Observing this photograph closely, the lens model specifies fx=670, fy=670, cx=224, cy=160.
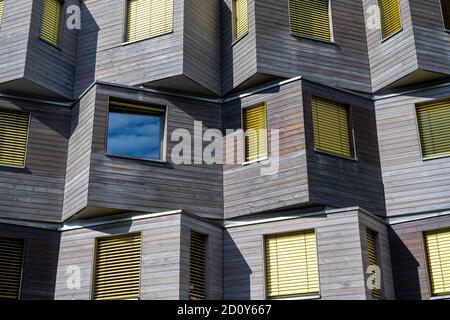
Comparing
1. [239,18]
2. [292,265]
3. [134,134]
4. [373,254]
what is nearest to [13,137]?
[134,134]

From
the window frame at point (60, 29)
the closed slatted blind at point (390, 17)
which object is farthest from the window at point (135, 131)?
the closed slatted blind at point (390, 17)

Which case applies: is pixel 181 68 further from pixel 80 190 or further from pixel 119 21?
pixel 80 190

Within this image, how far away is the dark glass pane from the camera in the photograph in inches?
843

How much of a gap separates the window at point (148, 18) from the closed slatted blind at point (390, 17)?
7.53 metres

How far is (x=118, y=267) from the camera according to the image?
19.7 metres

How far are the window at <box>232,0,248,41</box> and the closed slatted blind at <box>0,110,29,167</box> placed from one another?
7.87 m

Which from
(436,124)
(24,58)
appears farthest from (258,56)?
(24,58)

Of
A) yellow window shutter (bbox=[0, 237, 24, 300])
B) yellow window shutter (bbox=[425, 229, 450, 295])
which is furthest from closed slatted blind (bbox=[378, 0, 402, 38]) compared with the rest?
yellow window shutter (bbox=[0, 237, 24, 300])

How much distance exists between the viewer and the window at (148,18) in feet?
77.2

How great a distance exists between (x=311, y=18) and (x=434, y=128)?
5799 millimetres

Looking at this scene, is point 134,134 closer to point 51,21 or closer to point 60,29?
point 60,29

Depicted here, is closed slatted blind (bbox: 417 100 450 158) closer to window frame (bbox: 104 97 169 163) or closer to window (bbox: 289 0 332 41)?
window (bbox: 289 0 332 41)

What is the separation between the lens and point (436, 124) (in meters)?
22.0

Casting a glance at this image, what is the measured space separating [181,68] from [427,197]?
29.3 feet
